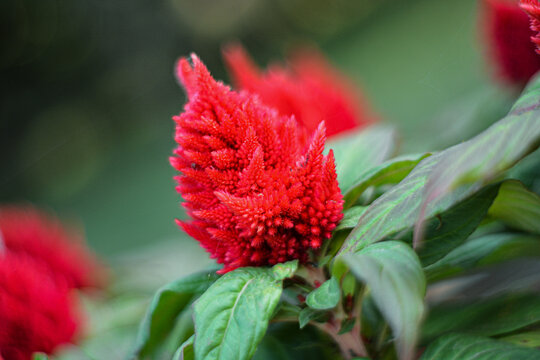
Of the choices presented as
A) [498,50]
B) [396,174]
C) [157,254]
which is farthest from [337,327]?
[157,254]

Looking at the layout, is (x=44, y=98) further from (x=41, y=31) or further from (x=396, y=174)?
(x=396, y=174)

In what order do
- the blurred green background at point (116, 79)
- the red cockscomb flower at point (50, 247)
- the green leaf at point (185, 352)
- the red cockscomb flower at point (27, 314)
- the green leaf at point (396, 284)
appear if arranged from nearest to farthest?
the green leaf at point (396, 284) → the green leaf at point (185, 352) → the red cockscomb flower at point (27, 314) → the red cockscomb flower at point (50, 247) → the blurred green background at point (116, 79)

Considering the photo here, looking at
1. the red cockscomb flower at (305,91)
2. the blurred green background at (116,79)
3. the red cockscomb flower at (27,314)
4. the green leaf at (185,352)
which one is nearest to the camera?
Answer: the green leaf at (185,352)

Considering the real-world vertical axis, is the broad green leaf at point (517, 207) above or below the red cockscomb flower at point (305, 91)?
below

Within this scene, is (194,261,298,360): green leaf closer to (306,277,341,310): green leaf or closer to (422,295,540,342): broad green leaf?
(306,277,341,310): green leaf

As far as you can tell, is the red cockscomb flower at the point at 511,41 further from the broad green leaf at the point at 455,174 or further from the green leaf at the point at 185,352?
the green leaf at the point at 185,352

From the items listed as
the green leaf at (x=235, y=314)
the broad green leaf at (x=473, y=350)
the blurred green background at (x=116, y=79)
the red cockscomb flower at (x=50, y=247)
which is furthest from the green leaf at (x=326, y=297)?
the blurred green background at (x=116, y=79)
